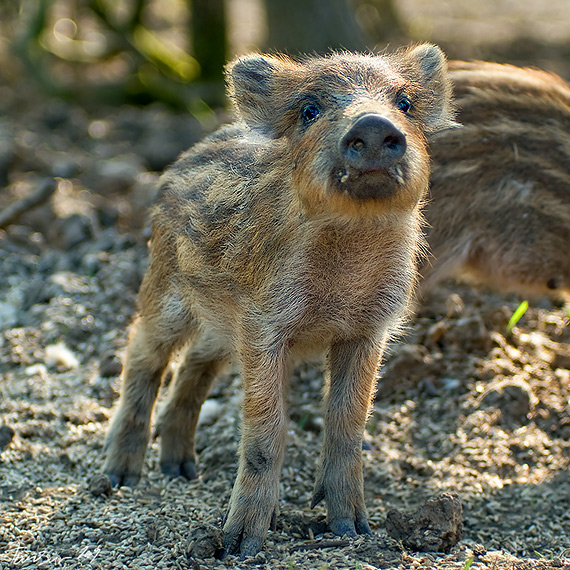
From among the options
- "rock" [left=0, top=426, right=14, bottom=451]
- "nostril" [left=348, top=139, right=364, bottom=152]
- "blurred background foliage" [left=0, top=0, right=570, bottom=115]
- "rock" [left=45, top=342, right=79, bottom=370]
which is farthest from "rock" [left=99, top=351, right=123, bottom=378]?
"blurred background foliage" [left=0, top=0, right=570, bottom=115]

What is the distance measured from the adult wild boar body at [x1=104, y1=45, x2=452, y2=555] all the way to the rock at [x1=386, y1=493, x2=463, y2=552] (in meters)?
0.17

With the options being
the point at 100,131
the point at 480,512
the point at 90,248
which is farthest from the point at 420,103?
the point at 100,131

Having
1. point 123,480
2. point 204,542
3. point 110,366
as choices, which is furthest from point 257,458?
point 110,366

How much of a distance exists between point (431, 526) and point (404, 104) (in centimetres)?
147

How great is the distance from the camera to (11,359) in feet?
15.5

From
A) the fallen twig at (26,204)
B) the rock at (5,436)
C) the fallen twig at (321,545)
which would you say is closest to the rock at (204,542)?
the fallen twig at (321,545)

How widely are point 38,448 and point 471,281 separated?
89.5 inches

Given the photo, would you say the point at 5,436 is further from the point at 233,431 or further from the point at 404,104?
the point at 404,104

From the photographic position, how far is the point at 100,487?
12.2 ft

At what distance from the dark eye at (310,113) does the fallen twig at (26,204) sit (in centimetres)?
319

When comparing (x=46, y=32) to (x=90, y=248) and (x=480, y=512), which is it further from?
(x=480, y=512)

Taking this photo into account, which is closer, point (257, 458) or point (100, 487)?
point (257, 458)

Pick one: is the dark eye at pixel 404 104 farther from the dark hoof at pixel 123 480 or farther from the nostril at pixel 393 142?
the dark hoof at pixel 123 480

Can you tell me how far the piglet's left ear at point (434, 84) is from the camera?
351 centimetres
